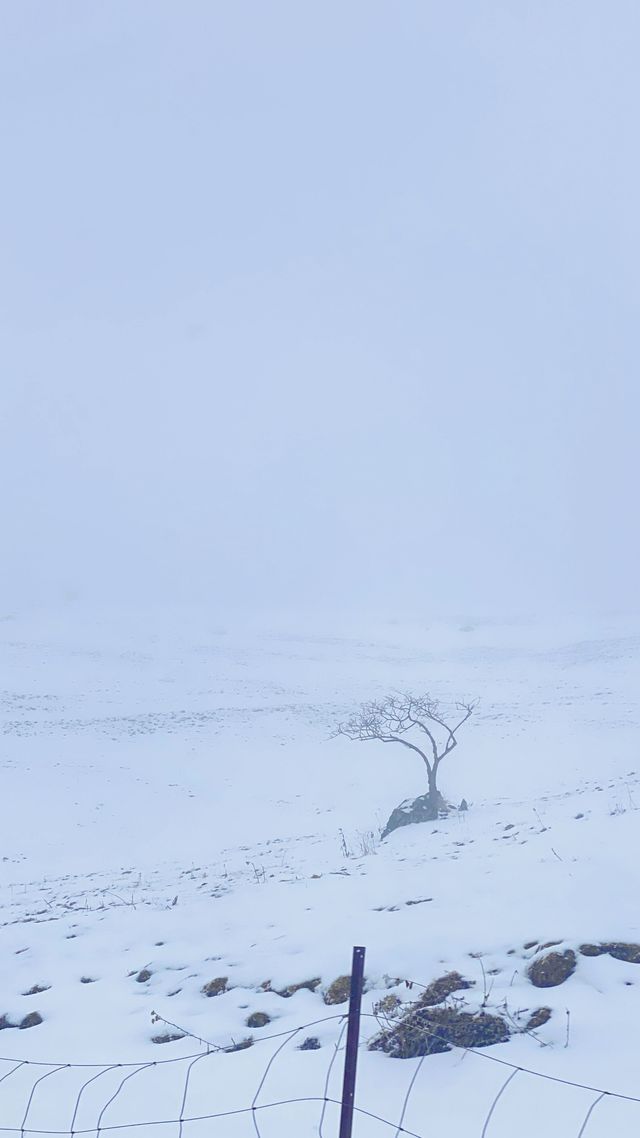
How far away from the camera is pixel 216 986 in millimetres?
8680

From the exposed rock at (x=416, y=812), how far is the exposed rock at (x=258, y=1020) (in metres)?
9.97

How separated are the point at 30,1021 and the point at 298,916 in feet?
11.0

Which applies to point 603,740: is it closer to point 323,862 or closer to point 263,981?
point 323,862

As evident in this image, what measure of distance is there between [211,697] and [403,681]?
1233cm

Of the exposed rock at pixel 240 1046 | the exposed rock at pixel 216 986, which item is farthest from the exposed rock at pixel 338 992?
the exposed rock at pixel 216 986

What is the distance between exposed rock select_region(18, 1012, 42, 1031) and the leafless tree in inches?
416

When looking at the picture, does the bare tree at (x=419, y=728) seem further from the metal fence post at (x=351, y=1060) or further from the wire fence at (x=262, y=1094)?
the metal fence post at (x=351, y=1060)

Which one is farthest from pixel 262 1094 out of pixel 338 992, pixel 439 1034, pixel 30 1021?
pixel 30 1021

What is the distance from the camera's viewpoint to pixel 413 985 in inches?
289

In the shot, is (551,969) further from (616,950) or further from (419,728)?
(419,728)

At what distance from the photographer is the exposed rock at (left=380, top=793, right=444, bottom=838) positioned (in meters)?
17.7

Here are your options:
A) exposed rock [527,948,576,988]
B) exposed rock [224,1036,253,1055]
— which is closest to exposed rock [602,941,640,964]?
exposed rock [527,948,576,988]

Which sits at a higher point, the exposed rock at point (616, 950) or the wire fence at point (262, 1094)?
the exposed rock at point (616, 950)

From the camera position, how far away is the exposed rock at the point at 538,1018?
638 centimetres
